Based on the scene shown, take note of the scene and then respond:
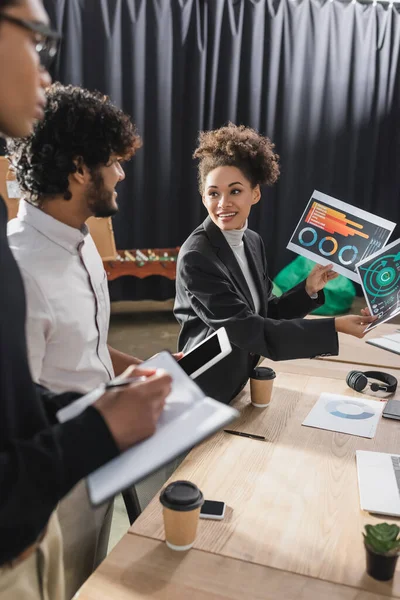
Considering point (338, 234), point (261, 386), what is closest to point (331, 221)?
point (338, 234)

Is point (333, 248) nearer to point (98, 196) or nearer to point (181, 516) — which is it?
point (98, 196)

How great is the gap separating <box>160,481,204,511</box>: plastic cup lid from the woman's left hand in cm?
115

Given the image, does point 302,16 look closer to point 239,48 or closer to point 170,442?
point 239,48

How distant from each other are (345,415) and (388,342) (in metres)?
0.82

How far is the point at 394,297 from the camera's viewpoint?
1834 millimetres

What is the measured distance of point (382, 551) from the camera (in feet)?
3.16

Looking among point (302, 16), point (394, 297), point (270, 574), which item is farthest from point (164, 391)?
point (302, 16)

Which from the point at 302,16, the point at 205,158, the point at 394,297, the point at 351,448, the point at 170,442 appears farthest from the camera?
the point at 302,16

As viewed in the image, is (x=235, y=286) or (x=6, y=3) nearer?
(x=6, y=3)

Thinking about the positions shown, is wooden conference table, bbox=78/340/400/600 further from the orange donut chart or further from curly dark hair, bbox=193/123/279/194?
curly dark hair, bbox=193/123/279/194

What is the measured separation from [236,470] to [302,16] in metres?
4.05

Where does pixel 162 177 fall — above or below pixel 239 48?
below

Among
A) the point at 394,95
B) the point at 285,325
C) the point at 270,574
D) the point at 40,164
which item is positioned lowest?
the point at 270,574

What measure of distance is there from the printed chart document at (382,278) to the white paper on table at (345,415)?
31 cm
